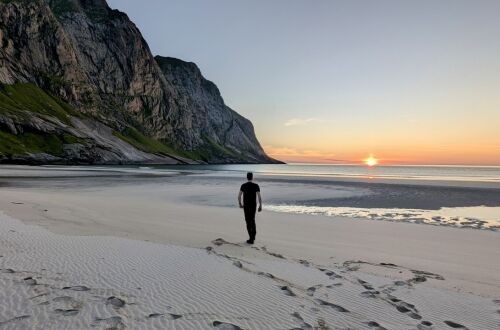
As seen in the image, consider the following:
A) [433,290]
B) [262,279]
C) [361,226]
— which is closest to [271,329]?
[262,279]

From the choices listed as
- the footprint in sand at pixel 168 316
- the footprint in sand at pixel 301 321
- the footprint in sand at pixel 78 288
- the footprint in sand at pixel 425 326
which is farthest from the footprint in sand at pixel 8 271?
the footprint in sand at pixel 425 326

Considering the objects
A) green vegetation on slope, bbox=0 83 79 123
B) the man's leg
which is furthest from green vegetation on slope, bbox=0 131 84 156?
the man's leg

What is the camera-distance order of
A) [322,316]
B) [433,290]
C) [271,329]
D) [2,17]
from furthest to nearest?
[2,17], [433,290], [322,316], [271,329]

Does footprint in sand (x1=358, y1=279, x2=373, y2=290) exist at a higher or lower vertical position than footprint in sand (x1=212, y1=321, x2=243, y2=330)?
lower

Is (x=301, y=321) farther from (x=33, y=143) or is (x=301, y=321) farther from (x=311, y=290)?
(x=33, y=143)

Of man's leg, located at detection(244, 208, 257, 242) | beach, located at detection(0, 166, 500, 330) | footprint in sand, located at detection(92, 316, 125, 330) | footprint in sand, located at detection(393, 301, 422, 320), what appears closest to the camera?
footprint in sand, located at detection(92, 316, 125, 330)

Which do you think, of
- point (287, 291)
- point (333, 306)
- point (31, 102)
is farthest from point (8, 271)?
point (31, 102)

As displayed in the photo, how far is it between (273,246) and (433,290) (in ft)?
20.1

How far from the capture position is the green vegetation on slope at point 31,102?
14162 centimetres

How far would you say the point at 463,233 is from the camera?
1739 centimetres

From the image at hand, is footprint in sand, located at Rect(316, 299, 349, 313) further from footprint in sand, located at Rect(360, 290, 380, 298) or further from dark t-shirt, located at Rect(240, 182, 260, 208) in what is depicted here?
dark t-shirt, located at Rect(240, 182, 260, 208)

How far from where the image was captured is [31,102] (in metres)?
156

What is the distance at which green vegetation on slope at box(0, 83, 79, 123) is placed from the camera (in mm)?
141625

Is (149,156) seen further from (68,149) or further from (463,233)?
(463,233)
